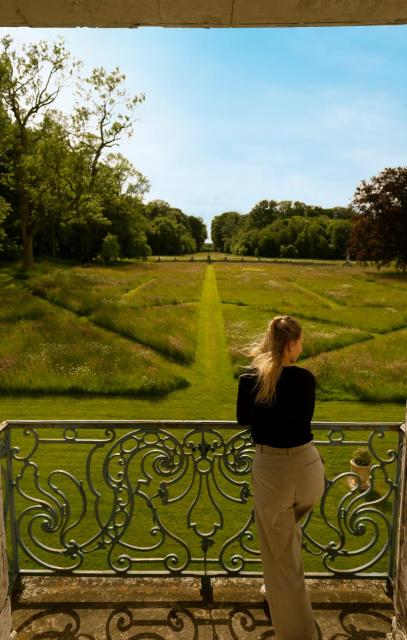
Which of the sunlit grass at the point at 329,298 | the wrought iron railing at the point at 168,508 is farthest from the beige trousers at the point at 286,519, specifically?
the sunlit grass at the point at 329,298

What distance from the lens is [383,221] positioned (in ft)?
145

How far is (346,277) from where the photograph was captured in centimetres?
4312

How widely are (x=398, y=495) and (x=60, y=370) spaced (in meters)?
12.2

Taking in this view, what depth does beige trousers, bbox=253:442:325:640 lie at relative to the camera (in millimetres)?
2779

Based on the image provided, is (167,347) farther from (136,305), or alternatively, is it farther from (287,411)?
(287,411)

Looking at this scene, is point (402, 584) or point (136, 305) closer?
point (402, 584)

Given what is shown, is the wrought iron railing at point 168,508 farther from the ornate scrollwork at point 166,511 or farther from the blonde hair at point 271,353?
the blonde hair at point 271,353

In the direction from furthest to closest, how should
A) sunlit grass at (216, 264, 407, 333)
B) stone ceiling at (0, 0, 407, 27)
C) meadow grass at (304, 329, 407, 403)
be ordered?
1. sunlit grass at (216, 264, 407, 333)
2. meadow grass at (304, 329, 407, 403)
3. stone ceiling at (0, 0, 407, 27)

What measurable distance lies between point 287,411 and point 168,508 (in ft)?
16.2

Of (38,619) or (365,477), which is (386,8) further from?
(365,477)

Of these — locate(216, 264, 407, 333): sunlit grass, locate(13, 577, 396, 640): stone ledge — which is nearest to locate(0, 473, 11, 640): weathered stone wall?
locate(13, 577, 396, 640): stone ledge

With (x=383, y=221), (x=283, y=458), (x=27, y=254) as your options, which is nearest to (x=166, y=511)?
(x=283, y=458)

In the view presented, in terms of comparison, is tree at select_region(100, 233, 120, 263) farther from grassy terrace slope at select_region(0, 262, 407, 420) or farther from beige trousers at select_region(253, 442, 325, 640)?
beige trousers at select_region(253, 442, 325, 640)

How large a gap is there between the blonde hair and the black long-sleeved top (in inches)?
2.1
